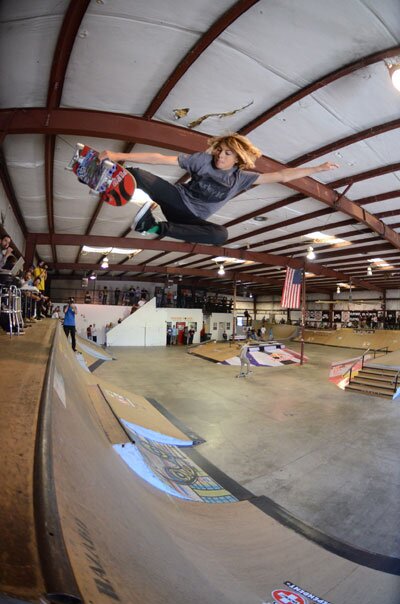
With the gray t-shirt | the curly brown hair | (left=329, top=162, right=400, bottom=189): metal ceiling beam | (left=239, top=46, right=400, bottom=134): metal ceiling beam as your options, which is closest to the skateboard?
the gray t-shirt

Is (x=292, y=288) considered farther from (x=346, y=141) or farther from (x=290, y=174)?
(x=290, y=174)

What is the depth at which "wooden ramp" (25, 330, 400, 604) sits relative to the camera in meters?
0.73

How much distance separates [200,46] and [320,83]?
138cm

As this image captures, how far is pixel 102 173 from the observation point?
1.99 metres

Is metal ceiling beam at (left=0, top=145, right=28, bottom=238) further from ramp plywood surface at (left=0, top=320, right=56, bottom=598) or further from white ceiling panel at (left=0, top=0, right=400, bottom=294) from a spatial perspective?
ramp plywood surface at (left=0, top=320, right=56, bottom=598)

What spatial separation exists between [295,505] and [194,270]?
15.2 metres

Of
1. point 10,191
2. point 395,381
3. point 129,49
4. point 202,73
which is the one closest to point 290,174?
point 202,73

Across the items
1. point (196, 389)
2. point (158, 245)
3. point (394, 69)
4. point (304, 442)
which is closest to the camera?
point (394, 69)

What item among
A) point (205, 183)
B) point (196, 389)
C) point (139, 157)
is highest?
point (139, 157)

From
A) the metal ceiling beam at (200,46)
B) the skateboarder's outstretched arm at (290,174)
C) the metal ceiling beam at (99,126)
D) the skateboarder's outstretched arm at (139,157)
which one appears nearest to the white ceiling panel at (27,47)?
the metal ceiling beam at (99,126)

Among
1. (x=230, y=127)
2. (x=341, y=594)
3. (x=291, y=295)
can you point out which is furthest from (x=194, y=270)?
(x=341, y=594)

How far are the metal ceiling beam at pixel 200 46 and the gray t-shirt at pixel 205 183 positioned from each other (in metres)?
1.59

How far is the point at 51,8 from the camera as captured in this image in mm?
2449

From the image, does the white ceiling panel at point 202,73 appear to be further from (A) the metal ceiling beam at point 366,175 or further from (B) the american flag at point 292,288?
(B) the american flag at point 292,288
